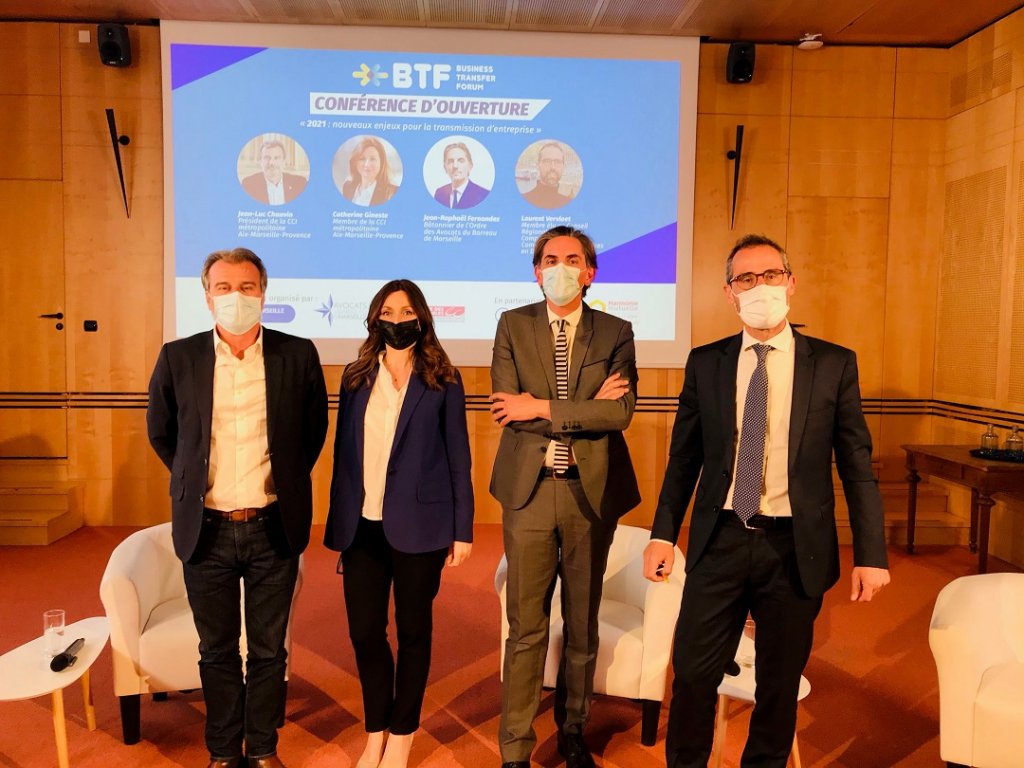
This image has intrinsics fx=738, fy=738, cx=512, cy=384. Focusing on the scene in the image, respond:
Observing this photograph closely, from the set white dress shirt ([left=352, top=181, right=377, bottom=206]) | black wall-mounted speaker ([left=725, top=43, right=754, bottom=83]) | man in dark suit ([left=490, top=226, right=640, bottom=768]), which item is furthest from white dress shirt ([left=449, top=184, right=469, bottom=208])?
man in dark suit ([left=490, top=226, right=640, bottom=768])

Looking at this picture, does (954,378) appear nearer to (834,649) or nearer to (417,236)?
(834,649)

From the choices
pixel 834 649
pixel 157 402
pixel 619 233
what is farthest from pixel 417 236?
pixel 834 649

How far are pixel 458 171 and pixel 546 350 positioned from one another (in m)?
3.51

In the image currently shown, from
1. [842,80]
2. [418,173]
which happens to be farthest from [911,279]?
[418,173]

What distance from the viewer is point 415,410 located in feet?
7.70

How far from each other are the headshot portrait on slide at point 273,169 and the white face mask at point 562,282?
145 inches

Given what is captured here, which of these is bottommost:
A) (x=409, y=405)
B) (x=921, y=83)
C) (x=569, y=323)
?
(x=409, y=405)

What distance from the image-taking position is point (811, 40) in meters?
5.62

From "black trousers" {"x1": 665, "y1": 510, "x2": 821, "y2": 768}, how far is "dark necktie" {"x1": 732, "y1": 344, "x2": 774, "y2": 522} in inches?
3.0

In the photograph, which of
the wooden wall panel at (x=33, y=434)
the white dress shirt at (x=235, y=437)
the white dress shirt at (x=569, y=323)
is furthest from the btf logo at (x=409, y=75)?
the white dress shirt at (x=235, y=437)

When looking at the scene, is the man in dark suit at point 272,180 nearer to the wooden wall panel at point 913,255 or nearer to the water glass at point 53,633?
the water glass at point 53,633

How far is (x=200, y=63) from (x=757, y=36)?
4.19 meters

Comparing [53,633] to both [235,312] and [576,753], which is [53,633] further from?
[576,753]

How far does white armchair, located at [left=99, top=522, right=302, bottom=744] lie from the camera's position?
262cm
